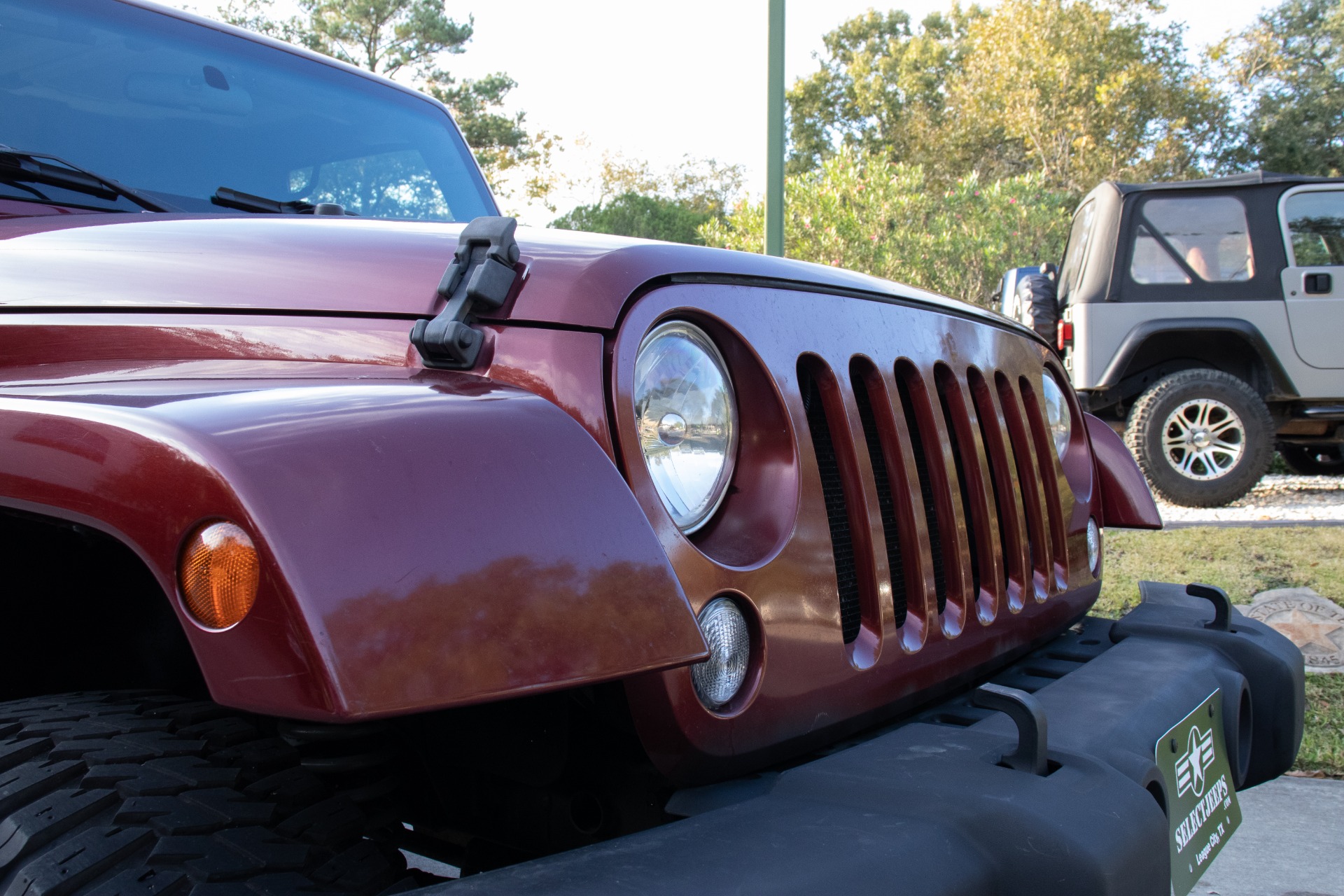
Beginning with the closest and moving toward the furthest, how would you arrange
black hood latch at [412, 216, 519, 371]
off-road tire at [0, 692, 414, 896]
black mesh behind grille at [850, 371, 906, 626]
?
1. off-road tire at [0, 692, 414, 896]
2. black hood latch at [412, 216, 519, 371]
3. black mesh behind grille at [850, 371, 906, 626]

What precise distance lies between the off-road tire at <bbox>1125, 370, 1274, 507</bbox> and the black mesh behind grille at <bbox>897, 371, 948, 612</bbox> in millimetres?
6456

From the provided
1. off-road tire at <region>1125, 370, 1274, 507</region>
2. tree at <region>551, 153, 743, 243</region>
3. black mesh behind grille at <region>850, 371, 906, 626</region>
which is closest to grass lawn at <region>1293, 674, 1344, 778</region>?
black mesh behind grille at <region>850, 371, 906, 626</region>

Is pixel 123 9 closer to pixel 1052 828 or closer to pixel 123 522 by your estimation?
pixel 123 522

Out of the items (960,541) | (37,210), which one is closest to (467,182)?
(37,210)

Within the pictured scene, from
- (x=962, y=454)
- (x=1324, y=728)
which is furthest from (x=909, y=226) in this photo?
(x=962, y=454)

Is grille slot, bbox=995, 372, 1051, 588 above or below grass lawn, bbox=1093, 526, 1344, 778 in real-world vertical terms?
above

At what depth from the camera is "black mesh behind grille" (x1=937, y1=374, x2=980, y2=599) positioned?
6.40 ft

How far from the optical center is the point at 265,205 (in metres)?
2.32

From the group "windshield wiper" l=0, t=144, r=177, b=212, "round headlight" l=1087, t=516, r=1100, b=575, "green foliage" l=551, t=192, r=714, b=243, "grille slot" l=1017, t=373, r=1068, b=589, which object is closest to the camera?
"windshield wiper" l=0, t=144, r=177, b=212

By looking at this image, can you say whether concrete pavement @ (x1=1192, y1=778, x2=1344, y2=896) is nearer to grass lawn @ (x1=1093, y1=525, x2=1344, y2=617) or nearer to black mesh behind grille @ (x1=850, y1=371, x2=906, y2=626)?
grass lawn @ (x1=1093, y1=525, x2=1344, y2=617)

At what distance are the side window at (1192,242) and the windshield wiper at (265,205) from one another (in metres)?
7.63

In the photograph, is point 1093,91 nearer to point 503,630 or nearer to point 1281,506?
point 1281,506

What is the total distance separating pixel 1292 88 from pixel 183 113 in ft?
104

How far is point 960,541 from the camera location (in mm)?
1849
